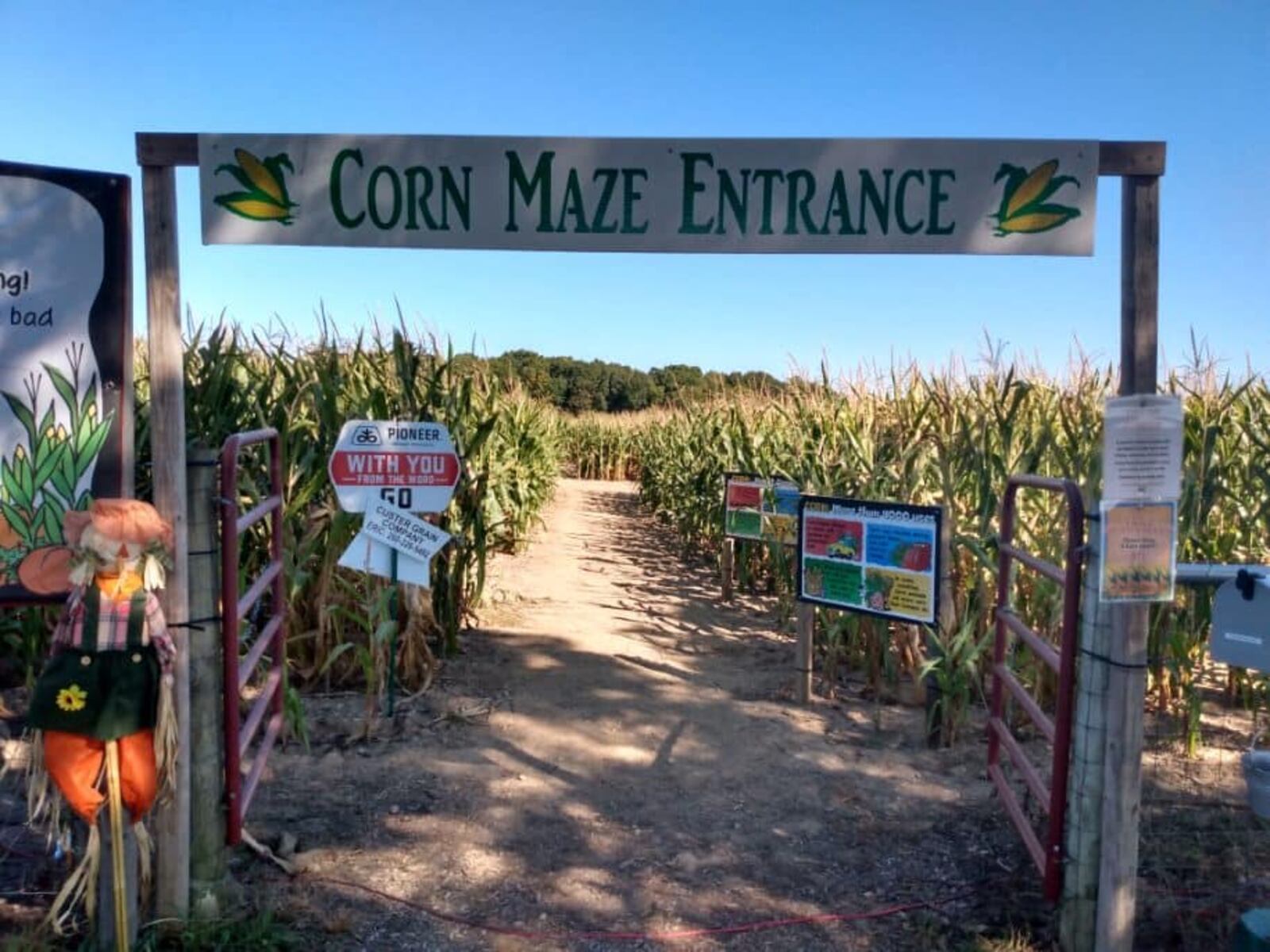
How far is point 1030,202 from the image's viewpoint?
9.84ft

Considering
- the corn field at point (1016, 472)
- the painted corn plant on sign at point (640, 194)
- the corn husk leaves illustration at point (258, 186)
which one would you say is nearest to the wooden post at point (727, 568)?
the corn field at point (1016, 472)

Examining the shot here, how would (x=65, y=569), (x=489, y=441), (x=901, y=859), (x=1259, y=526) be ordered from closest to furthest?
1. (x=65, y=569)
2. (x=901, y=859)
3. (x=1259, y=526)
4. (x=489, y=441)

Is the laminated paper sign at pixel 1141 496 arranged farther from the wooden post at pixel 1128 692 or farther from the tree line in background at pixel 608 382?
the tree line in background at pixel 608 382

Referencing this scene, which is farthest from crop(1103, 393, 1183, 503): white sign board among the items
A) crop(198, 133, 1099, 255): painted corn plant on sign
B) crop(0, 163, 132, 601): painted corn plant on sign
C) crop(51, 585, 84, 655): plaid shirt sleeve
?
crop(0, 163, 132, 601): painted corn plant on sign

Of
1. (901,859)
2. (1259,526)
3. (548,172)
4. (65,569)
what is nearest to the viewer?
(65,569)

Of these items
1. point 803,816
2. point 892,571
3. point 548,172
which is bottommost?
point 803,816

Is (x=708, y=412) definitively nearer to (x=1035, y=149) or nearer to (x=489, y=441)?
(x=489, y=441)

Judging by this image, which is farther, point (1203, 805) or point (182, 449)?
point (1203, 805)

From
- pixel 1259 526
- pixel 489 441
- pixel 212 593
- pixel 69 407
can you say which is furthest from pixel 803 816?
pixel 489 441

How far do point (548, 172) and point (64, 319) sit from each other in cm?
158

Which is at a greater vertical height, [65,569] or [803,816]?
[65,569]

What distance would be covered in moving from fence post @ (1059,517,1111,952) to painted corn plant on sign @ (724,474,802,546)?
12.9 feet

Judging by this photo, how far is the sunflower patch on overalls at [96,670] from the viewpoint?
260 centimetres

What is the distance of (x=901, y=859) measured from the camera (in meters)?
3.72
